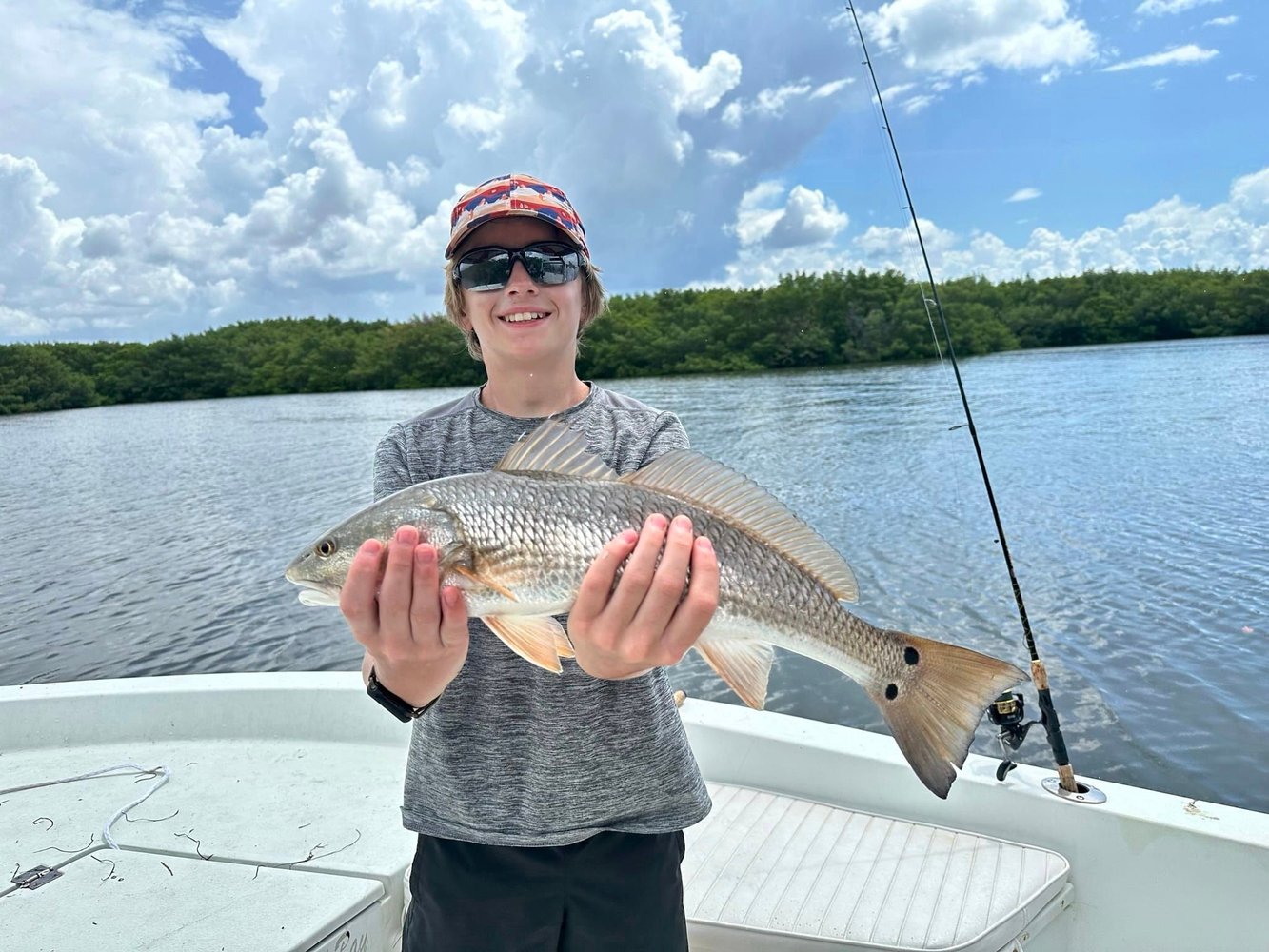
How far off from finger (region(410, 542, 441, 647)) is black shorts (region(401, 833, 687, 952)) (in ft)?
1.94

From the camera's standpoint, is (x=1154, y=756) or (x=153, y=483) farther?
(x=153, y=483)

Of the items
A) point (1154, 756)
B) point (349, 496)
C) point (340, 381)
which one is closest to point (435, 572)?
point (1154, 756)

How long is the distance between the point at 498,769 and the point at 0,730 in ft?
12.7

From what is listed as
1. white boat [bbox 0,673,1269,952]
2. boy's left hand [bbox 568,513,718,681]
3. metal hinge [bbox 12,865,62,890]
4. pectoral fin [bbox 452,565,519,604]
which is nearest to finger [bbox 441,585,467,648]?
pectoral fin [bbox 452,565,519,604]

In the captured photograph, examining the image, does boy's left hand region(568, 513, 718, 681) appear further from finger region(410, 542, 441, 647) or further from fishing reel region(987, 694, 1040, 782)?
fishing reel region(987, 694, 1040, 782)

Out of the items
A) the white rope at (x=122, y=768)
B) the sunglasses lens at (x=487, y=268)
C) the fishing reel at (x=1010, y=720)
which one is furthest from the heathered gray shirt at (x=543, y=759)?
the white rope at (x=122, y=768)

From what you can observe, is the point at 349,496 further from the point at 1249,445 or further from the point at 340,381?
the point at 340,381

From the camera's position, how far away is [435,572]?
75.4 inches

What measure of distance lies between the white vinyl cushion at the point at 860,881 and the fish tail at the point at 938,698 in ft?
3.97

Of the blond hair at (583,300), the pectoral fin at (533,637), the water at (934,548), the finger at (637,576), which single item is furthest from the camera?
the water at (934,548)

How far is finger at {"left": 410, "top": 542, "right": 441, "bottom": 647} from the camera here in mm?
1899

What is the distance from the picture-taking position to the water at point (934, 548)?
7.75 m

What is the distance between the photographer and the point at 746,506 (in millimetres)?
2268

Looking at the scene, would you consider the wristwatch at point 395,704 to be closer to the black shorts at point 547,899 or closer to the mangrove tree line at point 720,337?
the black shorts at point 547,899
